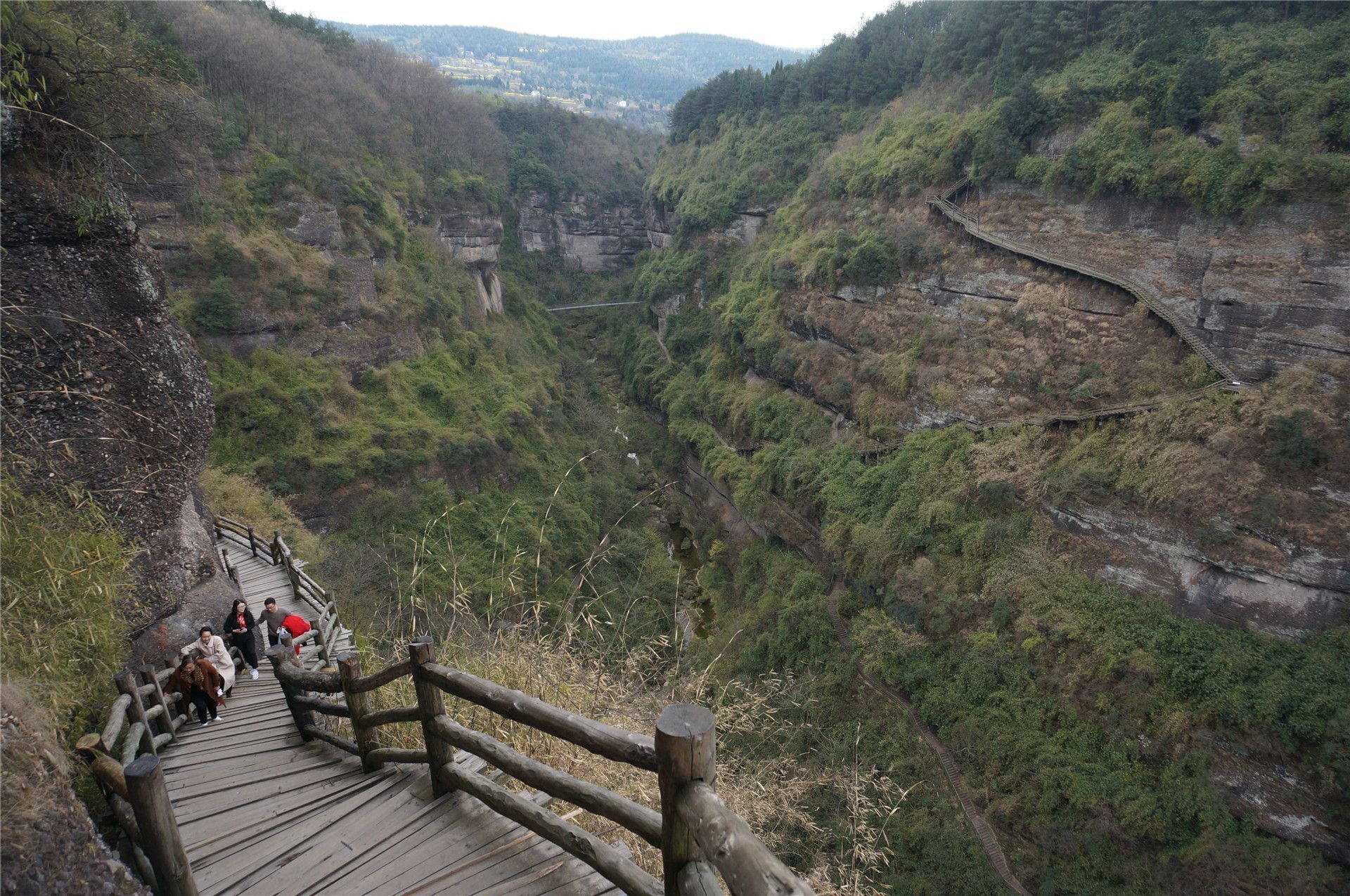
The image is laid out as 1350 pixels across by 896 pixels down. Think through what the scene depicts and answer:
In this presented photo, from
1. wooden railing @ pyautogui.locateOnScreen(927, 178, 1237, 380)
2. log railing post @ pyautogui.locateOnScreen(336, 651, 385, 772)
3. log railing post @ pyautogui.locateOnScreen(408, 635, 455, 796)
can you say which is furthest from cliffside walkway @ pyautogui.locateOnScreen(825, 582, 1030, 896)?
log railing post @ pyautogui.locateOnScreen(408, 635, 455, 796)

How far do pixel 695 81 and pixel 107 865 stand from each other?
189 metres

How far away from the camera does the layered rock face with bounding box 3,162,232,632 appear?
5.40 metres

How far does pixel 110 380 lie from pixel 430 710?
535 cm

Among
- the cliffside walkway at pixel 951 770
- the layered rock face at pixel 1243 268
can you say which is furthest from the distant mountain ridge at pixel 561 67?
the cliffside walkway at pixel 951 770

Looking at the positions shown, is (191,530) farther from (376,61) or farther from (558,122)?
(558,122)

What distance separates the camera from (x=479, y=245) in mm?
36312

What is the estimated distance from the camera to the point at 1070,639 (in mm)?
14133

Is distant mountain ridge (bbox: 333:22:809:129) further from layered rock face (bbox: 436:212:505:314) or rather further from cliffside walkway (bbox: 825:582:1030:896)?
cliffside walkway (bbox: 825:582:1030:896)

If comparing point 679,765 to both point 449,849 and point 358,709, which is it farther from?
point 358,709

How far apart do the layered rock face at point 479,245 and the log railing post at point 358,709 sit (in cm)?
3200

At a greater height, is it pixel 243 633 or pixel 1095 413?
pixel 243 633

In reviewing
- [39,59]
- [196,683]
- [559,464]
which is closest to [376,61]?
[559,464]

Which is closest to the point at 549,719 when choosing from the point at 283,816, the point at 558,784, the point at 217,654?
A: the point at 558,784

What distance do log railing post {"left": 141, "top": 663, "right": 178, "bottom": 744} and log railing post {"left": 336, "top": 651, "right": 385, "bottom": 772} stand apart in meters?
2.14
